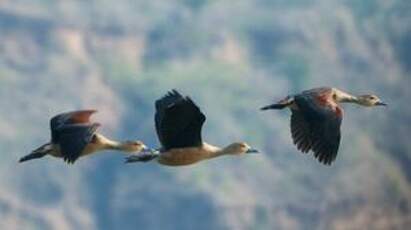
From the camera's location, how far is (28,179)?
191 meters

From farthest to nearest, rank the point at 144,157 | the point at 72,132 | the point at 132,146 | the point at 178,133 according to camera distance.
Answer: the point at 132,146
the point at 144,157
the point at 72,132
the point at 178,133

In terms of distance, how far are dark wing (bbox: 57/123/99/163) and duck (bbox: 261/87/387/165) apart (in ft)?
13.1

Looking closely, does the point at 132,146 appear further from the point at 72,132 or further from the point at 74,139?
the point at 74,139

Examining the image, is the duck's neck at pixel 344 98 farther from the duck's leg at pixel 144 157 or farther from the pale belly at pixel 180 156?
the duck's leg at pixel 144 157

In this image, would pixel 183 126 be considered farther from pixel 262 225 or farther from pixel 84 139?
pixel 262 225

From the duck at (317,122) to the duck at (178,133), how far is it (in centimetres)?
175

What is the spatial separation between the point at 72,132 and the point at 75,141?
2.35ft

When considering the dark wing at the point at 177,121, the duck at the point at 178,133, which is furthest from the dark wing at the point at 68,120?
the dark wing at the point at 177,121

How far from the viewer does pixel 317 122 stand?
36.3 meters

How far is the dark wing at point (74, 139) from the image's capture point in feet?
116

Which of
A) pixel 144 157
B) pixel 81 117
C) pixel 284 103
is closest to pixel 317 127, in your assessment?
pixel 284 103

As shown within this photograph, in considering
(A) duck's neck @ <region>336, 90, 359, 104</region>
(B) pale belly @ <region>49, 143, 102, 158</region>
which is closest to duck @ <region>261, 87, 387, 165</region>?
(A) duck's neck @ <region>336, 90, 359, 104</region>

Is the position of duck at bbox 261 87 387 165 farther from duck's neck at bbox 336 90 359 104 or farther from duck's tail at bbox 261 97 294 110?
duck's neck at bbox 336 90 359 104

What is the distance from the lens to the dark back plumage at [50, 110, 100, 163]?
3550 centimetres
